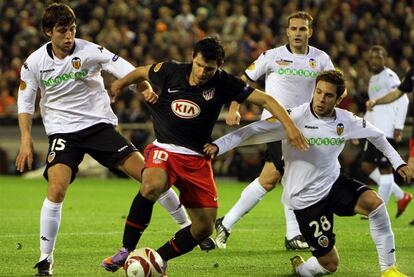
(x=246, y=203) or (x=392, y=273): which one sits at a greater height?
(x=392, y=273)

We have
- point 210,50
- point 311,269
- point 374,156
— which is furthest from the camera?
point 374,156

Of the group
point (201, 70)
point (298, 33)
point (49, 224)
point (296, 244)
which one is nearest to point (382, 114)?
point (298, 33)

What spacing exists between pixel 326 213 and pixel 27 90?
2.75m

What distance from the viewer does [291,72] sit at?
9984mm

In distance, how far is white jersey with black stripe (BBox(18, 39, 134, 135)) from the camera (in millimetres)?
8398

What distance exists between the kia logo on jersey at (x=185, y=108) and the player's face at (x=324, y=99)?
99cm

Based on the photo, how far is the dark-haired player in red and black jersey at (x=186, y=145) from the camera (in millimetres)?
7562

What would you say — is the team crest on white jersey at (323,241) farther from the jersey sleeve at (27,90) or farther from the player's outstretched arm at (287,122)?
the jersey sleeve at (27,90)

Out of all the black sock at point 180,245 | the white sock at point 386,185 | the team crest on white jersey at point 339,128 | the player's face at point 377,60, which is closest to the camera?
the black sock at point 180,245

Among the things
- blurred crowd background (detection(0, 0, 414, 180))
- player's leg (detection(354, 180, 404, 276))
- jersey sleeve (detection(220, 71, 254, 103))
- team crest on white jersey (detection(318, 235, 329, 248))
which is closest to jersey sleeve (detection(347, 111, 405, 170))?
player's leg (detection(354, 180, 404, 276))

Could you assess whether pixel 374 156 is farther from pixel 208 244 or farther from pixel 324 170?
pixel 324 170

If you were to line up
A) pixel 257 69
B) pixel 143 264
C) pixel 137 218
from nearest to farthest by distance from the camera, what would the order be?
1. pixel 143 264
2. pixel 137 218
3. pixel 257 69

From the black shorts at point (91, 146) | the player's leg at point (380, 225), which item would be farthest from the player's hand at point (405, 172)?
the black shorts at point (91, 146)

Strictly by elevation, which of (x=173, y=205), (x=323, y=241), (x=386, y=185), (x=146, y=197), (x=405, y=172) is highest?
(x=405, y=172)
